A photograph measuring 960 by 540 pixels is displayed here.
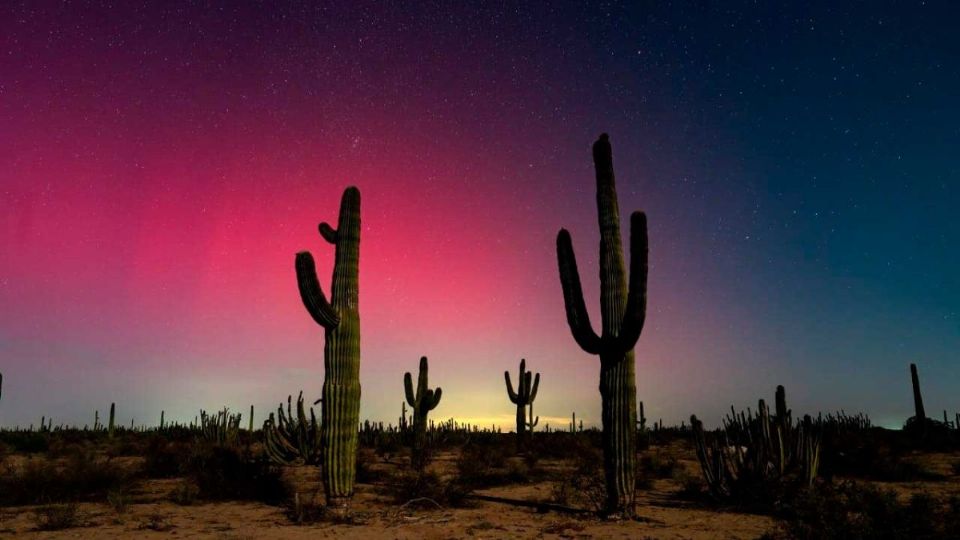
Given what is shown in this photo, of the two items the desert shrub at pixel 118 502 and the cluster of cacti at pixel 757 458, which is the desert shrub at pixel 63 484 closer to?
the desert shrub at pixel 118 502

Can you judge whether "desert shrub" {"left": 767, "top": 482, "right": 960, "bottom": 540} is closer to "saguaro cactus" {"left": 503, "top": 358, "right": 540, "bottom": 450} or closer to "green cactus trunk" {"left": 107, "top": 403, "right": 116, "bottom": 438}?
"saguaro cactus" {"left": 503, "top": 358, "right": 540, "bottom": 450}

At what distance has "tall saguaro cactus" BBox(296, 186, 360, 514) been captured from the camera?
419 inches

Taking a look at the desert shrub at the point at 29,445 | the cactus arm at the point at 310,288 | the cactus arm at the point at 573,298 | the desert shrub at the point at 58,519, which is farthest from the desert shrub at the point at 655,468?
the desert shrub at the point at 29,445

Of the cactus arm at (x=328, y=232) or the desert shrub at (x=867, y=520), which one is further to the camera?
the cactus arm at (x=328, y=232)

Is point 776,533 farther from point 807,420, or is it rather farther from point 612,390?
point 807,420

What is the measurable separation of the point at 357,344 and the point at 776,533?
699cm

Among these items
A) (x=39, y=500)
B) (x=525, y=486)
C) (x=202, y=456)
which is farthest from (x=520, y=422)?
(x=39, y=500)

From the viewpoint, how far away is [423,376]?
71.0 feet

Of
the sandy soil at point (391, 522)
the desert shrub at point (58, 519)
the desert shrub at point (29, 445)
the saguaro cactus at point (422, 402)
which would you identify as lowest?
the sandy soil at point (391, 522)

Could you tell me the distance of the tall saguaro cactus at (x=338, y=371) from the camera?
1063 cm

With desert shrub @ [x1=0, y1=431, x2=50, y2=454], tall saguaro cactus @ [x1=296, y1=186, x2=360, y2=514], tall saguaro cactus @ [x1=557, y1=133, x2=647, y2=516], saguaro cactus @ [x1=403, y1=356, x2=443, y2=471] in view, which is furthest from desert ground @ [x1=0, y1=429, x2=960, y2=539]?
desert shrub @ [x1=0, y1=431, x2=50, y2=454]

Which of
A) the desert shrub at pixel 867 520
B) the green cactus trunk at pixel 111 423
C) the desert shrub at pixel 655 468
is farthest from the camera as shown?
the green cactus trunk at pixel 111 423

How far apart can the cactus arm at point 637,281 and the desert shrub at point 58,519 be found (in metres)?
9.15

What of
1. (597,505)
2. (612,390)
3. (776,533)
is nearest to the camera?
(776,533)
